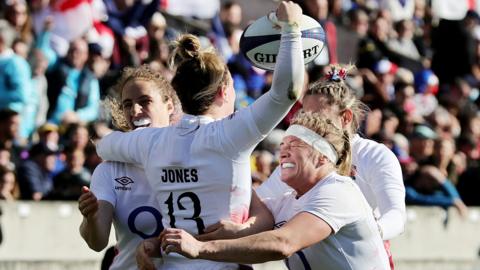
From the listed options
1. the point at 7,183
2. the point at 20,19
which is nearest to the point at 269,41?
the point at 7,183

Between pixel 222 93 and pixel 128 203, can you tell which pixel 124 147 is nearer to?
pixel 128 203

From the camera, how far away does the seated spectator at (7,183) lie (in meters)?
10.6

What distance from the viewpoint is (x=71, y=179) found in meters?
11.1

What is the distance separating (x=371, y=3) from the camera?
17703 millimetres

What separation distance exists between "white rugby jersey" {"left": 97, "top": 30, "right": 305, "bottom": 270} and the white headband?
273 millimetres

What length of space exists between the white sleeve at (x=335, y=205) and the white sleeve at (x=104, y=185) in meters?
1.09

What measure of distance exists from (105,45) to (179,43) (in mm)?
7093

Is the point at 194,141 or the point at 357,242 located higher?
the point at 194,141

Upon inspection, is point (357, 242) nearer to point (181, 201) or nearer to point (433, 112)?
point (181, 201)

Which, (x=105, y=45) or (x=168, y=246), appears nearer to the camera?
(x=168, y=246)

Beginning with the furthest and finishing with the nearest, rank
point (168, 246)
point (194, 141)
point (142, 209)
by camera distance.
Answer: point (142, 209) < point (194, 141) < point (168, 246)

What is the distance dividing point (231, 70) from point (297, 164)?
787cm

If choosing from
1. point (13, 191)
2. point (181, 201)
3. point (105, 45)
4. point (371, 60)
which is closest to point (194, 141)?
point (181, 201)

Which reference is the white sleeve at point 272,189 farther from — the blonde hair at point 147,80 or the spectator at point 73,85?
the spectator at point 73,85
